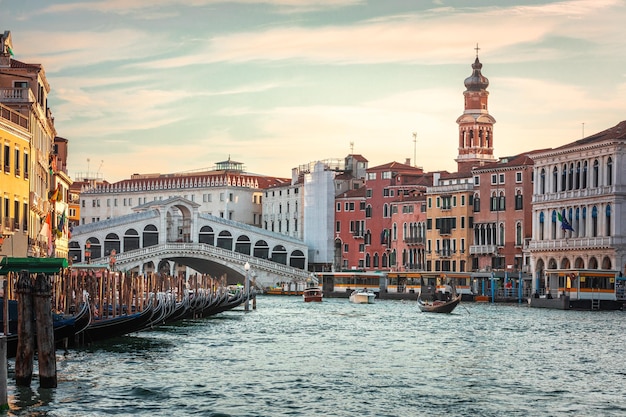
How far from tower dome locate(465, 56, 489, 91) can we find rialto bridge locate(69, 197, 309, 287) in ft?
45.9

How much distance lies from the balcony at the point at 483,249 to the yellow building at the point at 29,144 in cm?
3041

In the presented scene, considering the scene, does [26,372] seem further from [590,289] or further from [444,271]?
[444,271]

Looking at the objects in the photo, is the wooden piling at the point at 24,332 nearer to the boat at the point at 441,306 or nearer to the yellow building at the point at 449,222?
the boat at the point at 441,306

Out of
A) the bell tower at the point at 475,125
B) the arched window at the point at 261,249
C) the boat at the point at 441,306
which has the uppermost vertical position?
the bell tower at the point at 475,125

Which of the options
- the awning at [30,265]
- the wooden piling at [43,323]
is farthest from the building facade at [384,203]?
the wooden piling at [43,323]

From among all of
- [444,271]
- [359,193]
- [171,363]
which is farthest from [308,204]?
[171,363]

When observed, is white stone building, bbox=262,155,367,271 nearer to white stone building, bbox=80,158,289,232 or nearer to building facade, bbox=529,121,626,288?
white stone building, bbox=80,158,289,232

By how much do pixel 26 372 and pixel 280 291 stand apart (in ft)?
196

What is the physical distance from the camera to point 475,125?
8669 centimetres

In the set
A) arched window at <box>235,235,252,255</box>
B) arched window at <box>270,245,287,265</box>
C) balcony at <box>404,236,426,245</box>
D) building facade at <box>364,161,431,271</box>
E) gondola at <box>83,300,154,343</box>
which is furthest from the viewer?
arched window at <box>270,245,287,265</box>

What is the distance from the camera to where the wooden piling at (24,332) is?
61.4 feet

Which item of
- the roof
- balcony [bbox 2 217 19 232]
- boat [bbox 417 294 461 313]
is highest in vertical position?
the roof

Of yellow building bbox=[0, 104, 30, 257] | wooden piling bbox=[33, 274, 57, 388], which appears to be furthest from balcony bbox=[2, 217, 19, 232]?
wooden piling bbox=[33, 274, 57, 388]

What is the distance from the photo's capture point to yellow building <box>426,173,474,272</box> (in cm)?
7312
